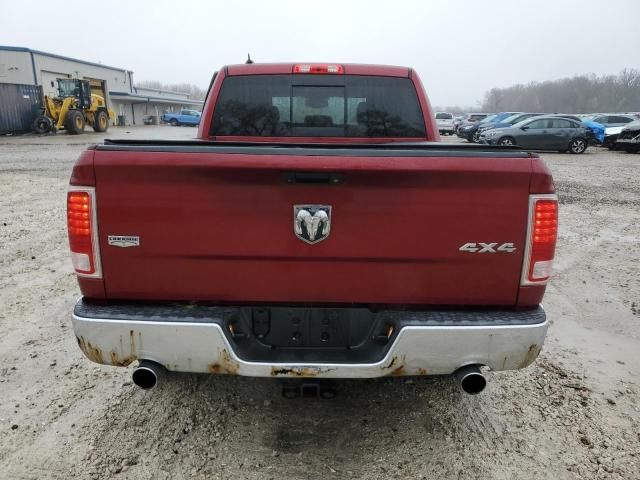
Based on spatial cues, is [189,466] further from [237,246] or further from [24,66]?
[24,66]

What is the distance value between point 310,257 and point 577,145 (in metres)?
21.7

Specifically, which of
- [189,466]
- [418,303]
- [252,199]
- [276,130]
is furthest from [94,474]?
[276,130]

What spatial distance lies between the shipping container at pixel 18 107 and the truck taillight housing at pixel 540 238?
31877 millimetres

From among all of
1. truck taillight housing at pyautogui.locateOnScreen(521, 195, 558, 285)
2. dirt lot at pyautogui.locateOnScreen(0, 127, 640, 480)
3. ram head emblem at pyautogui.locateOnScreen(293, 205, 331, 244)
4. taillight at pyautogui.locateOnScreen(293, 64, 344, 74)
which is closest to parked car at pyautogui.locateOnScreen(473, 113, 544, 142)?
taillight at pyautogui.locateOnScreen(293, 64, 344, 74)

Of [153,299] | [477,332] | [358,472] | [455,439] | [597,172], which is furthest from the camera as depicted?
[597,172]

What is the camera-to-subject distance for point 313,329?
7.61ft

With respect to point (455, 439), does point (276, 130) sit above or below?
above

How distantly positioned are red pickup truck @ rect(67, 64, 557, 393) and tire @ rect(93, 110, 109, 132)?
1251 inches

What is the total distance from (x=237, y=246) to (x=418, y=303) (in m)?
0.92

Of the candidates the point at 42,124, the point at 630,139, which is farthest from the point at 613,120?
the point at 42,124

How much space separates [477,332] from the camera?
2141mm

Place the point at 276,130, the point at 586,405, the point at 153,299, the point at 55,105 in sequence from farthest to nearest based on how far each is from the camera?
the point at 55,105, the point at 276,130, the point at 586,405, the point at 153,299

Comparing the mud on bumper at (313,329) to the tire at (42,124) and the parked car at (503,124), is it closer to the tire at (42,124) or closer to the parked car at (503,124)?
the parked car at (503,124)

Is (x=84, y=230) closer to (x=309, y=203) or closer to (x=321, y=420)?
(x=309, y=203)
